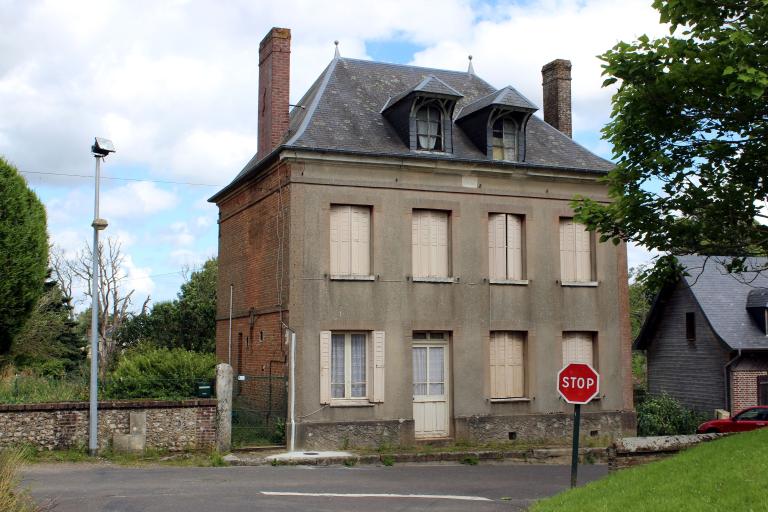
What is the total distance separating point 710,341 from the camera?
101 ft

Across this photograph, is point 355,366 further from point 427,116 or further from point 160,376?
point 427,116

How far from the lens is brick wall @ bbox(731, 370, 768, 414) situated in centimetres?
2945

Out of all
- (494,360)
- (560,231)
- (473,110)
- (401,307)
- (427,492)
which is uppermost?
(473,110)

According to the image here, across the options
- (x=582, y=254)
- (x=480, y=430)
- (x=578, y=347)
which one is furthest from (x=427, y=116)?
(x=480, y=430)

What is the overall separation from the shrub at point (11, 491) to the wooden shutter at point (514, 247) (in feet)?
43.1

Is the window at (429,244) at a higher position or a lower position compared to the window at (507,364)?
higher

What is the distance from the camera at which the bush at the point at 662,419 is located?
26016mm

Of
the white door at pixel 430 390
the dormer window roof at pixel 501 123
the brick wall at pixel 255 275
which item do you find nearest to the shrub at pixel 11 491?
the brick wall at pixel 255 275

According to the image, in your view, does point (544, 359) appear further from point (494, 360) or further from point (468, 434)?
point (468, 434)

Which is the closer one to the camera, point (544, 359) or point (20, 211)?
point (20, 211)

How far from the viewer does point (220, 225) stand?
24531 millimetres

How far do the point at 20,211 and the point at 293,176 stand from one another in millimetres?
7098

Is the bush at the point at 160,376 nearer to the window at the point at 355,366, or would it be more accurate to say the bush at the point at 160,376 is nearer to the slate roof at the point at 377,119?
the window at the point at 355,366

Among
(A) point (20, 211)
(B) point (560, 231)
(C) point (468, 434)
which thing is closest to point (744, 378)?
(B) point (560, 231)
